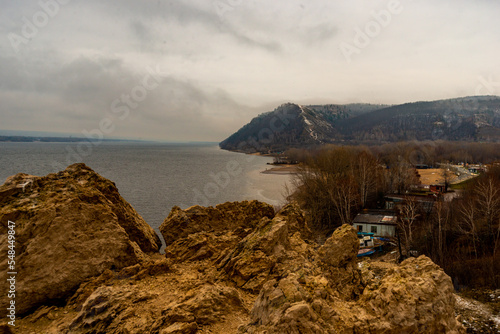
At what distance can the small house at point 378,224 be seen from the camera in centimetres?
3078

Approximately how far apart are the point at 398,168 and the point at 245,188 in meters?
31.1

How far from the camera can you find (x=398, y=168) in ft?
169

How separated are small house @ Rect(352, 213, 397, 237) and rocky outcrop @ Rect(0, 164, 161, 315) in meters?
29.7

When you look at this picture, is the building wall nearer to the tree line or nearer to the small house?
the small house

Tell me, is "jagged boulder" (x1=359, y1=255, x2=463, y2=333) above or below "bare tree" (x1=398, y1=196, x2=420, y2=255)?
above

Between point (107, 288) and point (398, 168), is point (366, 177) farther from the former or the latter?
point (107, 288)

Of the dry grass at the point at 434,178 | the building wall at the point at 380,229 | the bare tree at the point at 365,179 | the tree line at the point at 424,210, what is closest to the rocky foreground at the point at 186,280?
the tree line at the point at 424,210

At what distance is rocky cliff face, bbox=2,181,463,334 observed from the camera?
435 centimetres

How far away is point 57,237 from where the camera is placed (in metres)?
6.43

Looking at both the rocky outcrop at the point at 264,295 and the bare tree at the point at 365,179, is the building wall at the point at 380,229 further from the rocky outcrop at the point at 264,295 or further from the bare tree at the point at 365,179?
the rocky outcrop at the point at 264,295

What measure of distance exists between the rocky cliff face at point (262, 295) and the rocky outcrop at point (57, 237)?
28cm

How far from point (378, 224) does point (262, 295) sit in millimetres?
30783

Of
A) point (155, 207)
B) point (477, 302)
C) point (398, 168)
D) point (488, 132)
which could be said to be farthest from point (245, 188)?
point (488, 132)

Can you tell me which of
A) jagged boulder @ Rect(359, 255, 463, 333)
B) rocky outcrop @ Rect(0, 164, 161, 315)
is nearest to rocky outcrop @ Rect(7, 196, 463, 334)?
jagged boulder @ Rect(359, 255, 463, 333)
